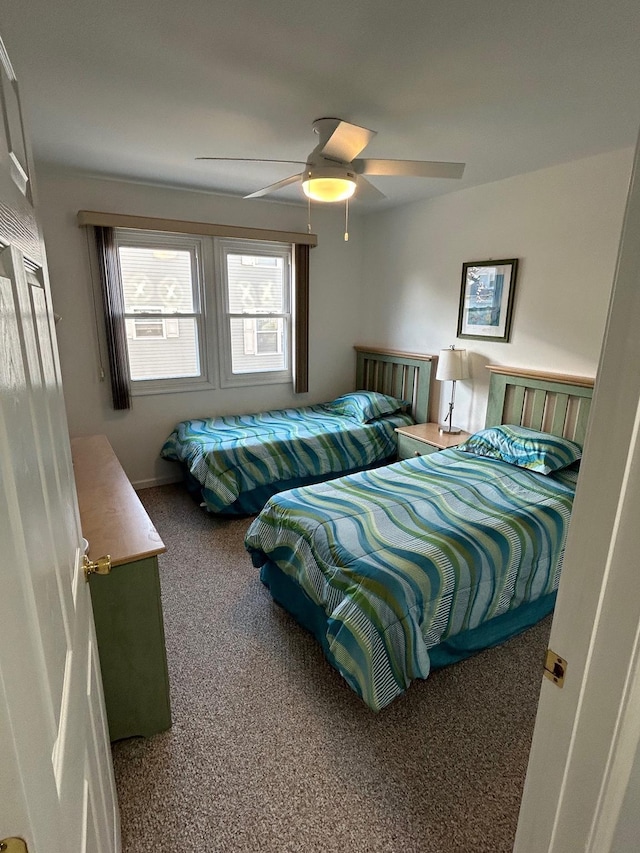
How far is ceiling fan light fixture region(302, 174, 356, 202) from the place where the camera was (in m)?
2.22

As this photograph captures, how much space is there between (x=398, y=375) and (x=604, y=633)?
3824 millimetres

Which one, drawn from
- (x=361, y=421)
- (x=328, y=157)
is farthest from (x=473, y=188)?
(x=361, y=421)

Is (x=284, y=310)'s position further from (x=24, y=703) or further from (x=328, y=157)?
(x=24, y=703)

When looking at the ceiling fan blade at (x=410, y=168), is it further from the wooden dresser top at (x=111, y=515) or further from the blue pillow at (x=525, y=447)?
the wooden dresser top at (x=111, y=515)

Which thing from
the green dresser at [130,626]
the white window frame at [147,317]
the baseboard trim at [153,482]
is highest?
the white window frame at [147,317]

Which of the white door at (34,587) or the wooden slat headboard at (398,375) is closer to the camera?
the white door at (34,587)

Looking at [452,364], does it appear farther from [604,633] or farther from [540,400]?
[604,633]

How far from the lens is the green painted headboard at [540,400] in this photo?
2959mm

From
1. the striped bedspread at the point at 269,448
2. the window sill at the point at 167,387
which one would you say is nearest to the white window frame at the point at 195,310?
the window sill at the point at 167,387

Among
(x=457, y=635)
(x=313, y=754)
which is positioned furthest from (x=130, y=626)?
(x=457, y=635)

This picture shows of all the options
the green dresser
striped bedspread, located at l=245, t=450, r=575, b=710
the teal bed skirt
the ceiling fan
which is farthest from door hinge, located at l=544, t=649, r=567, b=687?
the ceiling fan

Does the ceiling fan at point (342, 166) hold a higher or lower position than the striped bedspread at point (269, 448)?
higher

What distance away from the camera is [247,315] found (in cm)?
422

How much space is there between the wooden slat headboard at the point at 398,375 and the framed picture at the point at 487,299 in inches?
20.6
